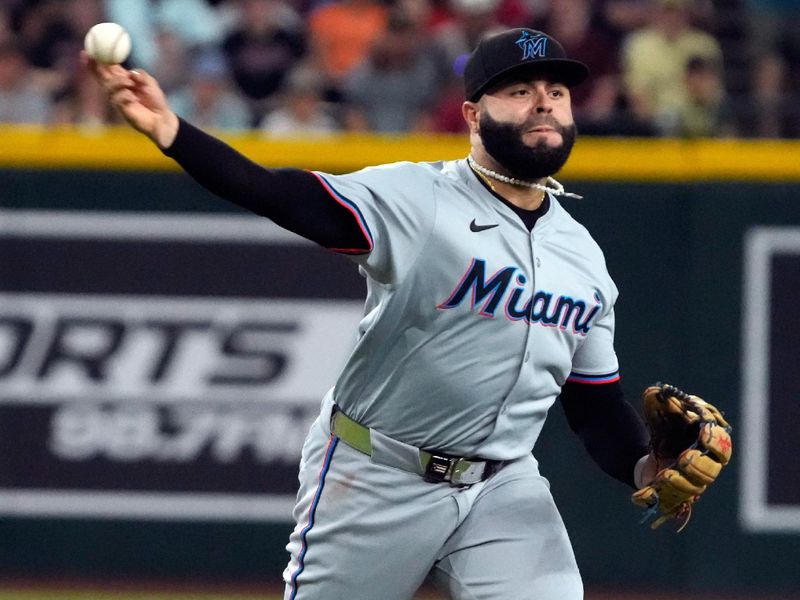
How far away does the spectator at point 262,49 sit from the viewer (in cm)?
945

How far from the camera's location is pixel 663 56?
31.4 ft

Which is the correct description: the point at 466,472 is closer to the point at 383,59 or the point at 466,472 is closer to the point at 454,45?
the point at 383,59

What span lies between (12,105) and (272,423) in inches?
107

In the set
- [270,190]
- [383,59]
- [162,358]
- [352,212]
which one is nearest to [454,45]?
[383,59]

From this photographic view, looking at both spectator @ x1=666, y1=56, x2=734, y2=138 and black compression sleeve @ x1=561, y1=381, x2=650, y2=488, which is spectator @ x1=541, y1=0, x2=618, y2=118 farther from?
black compression sleeve @ x1=561, y1=381, x2=650, y2=488

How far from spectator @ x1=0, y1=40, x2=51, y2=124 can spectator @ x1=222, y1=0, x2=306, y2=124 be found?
1241 mm

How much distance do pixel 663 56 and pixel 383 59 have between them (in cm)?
180

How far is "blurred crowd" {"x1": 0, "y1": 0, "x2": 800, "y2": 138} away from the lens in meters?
8.77

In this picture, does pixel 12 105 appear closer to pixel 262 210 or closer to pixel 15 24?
pixel 15 24

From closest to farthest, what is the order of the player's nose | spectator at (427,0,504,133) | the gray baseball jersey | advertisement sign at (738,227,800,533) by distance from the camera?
1. the gray baseball jersey
2. the player's nose
3. advertisement sign at (738,227,800,533)
4. spectator at (427,0,504,133)

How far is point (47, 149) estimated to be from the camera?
24.7 feet

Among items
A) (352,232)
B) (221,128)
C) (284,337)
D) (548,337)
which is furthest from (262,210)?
(221,128)

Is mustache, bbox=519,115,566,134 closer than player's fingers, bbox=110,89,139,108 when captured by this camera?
No

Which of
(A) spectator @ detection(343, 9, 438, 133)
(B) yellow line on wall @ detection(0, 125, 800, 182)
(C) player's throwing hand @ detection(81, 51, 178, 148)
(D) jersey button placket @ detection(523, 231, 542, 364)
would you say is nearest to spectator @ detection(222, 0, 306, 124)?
(A) spectator @ detection(343, 9, 438, 133)
